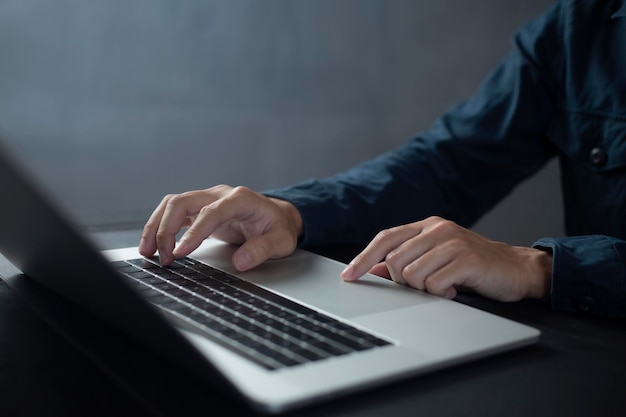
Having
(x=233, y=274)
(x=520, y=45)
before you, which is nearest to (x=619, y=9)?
(x=520, y=45)

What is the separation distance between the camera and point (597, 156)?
1271mm

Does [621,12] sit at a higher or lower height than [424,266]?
higher

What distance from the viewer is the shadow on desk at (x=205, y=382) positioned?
1.62 feet

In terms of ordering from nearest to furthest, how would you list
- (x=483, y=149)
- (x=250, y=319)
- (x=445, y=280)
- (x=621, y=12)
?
(x=250, y=319), (x=445, y=280), (x=621, y=12), (x=483, y=149)

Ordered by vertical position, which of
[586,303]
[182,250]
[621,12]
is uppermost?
[621,12]

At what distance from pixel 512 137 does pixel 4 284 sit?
94 centimetres

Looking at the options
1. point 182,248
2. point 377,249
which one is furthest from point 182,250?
point 377,249

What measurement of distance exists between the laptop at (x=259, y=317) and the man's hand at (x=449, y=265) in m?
0.02

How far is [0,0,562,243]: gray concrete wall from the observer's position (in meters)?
2.12

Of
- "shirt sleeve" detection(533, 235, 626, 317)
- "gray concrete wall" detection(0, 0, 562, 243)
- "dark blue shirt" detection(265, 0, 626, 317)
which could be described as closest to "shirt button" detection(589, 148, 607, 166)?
"dark blue shirt" detection(265, 0, 626, 317)

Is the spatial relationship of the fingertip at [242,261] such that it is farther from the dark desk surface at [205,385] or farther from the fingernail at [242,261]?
the dark desk surface at [205,385]

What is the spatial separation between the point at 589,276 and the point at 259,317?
1.31 ft

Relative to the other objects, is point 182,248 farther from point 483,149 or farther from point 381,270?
point 483,149

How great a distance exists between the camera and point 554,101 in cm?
136
